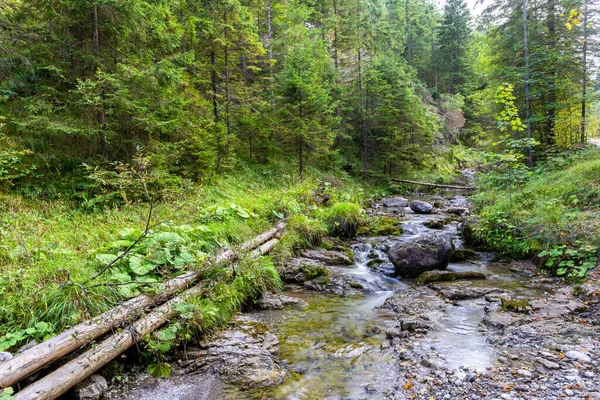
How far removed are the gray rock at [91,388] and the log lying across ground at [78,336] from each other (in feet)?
1.31

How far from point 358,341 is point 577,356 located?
2758 millimetres

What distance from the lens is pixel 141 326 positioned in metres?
4.08

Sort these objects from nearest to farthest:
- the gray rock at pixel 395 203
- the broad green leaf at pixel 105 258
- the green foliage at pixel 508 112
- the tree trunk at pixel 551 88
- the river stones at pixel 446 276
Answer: the broad green leaf at pixel 105 258 → the river stones at pixel 446 276 → the green foliage at pixel 508 112 → the tree trunk at pixel 551 88 → the gray rock at pixel 395 203

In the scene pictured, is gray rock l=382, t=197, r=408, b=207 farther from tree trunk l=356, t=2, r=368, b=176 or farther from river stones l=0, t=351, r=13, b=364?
river stones l=0, t=351, r=13, b=364

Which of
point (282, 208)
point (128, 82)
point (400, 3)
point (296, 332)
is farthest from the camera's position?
point (400, 3)

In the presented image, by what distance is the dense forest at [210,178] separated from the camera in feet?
14.8

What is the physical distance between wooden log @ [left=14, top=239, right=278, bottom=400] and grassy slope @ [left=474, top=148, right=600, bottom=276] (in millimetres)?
7977

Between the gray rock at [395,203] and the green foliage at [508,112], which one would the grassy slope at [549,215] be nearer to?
the green foliage at [508,112]

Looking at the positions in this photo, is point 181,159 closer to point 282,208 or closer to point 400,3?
point 282,208

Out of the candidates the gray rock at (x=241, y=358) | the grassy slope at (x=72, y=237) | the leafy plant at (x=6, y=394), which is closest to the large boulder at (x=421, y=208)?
the grassy slope at (x=72, y=237)

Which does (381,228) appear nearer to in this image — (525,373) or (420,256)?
(420,256)

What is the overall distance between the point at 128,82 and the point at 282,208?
5.52 m

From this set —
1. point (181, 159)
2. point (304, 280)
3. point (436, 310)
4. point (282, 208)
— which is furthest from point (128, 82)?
point (436, 310)

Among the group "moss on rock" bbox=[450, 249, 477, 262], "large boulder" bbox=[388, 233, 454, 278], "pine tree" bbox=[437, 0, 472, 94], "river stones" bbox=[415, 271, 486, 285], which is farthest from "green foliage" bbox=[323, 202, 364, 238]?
"pine tree" bbox=[437, 0, 472, 94]
